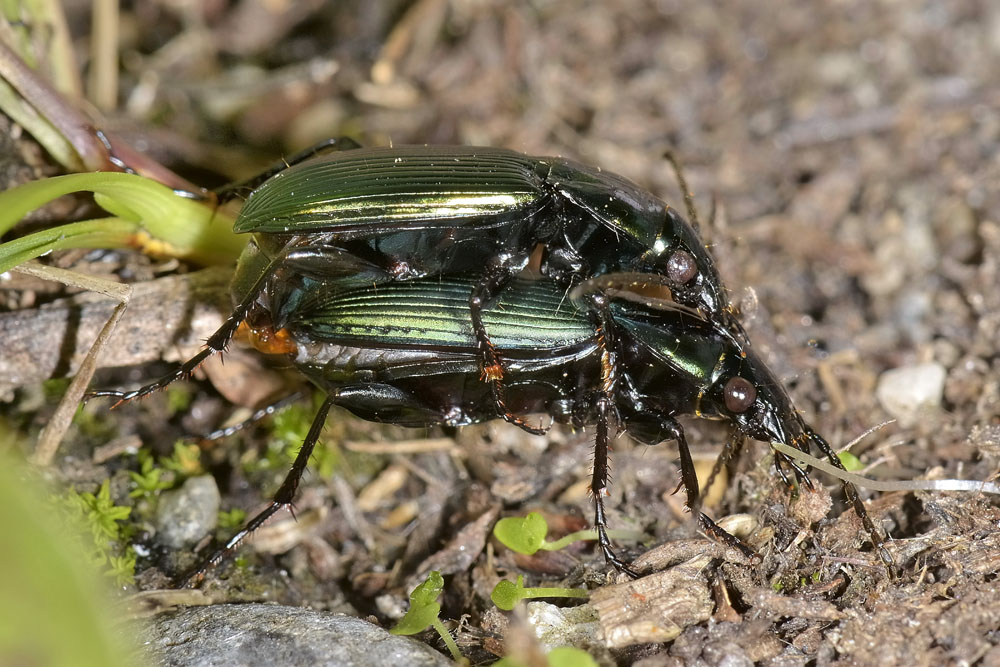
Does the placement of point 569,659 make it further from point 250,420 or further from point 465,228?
point 250,420

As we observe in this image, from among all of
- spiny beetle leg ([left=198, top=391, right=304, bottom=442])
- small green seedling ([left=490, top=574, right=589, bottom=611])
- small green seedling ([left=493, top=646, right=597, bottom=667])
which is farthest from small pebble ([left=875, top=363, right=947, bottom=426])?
spiny beetle leg ([left=198, top=391, right=304, bottom=442])

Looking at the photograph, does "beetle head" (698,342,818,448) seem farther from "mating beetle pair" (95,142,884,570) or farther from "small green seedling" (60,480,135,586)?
"small green seedling" (60,480,135,586)

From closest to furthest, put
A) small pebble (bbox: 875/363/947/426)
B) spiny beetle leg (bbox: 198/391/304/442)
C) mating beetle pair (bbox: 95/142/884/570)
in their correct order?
mating beetle pair (bbox: 95/142/884/570), spiny beetle leg (bbox: 198/391/304/442), small pebble (bbox: 875/363/947/426)

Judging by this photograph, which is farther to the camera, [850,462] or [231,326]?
[850,462]

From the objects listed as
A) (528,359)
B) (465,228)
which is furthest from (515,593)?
(465,228)

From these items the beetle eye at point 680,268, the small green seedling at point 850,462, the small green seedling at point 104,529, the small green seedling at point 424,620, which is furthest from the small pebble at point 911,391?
the small green seedling at point 104,529
